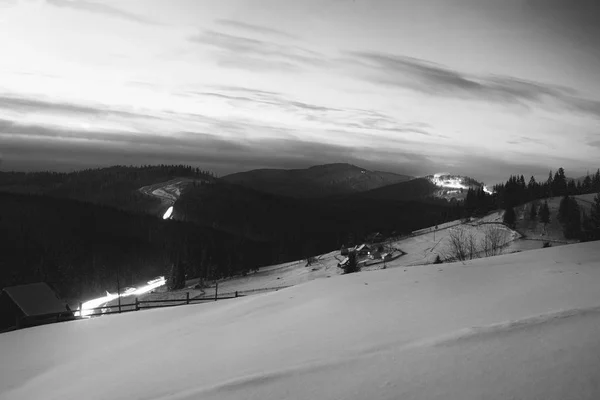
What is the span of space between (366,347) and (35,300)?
31.4 metres

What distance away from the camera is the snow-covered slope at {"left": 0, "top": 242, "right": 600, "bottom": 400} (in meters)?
5.12

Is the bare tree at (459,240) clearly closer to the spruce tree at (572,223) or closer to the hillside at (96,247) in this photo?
the spruce tree at (572,223)

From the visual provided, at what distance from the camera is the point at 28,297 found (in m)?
29.5

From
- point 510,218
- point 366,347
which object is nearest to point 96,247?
point 510,218

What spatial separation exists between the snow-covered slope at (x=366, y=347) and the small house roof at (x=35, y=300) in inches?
643

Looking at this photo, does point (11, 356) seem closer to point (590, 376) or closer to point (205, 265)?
point (590, 376)

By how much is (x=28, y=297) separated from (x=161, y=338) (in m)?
25.2

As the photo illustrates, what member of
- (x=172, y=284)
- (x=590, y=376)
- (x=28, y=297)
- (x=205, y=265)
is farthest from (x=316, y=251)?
(x=590, y=376)

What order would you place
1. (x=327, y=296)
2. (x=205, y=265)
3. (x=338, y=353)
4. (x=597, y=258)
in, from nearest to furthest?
(x=338, y=353) → (x=327, y=296) → (x=597, y=258) → (x=205, y=265)

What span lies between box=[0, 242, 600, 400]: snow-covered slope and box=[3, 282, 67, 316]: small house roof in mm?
16332

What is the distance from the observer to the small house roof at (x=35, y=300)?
94.0ft

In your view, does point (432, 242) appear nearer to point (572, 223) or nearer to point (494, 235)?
point (494, 235)

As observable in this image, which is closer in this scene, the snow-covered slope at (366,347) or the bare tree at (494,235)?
the snow-covered slope at (366,347)

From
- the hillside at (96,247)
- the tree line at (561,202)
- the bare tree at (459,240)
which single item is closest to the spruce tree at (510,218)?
the tree line at (561,202)
